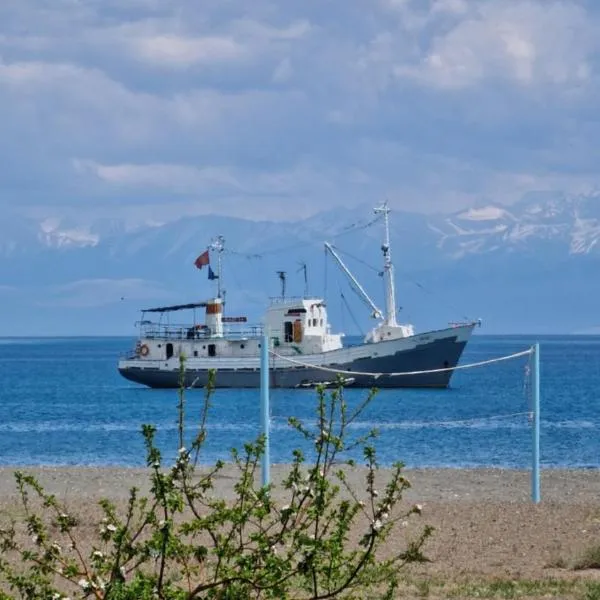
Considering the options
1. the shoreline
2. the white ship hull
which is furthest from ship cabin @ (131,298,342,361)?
the shoreline

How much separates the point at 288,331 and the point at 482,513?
4776 cm

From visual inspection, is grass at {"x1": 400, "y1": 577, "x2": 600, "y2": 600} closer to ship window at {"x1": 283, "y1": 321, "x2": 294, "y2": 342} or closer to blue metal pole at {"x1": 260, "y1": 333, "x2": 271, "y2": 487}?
blue metal pole at {"x1": 260, "y1": 333, "x2": 271, "y2": 487}

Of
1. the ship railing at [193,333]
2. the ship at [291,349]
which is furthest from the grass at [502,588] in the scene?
the ship railing at [193,333]

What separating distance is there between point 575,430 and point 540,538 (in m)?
30.5

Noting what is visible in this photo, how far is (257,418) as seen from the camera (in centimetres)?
5381

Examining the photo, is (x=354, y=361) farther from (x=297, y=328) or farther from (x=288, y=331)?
(x=288, y=331)

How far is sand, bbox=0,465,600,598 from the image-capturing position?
1381cm

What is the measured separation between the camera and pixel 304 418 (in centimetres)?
5300

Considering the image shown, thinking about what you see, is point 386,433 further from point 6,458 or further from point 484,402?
point 484,402

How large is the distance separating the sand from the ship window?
127 feet

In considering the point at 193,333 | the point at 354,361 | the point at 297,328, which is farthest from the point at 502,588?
the point at 193,333

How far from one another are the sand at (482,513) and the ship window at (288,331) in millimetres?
38813

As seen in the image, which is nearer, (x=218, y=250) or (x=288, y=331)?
(x=288, y=331)

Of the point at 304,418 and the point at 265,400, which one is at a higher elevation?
the point at 265,400
